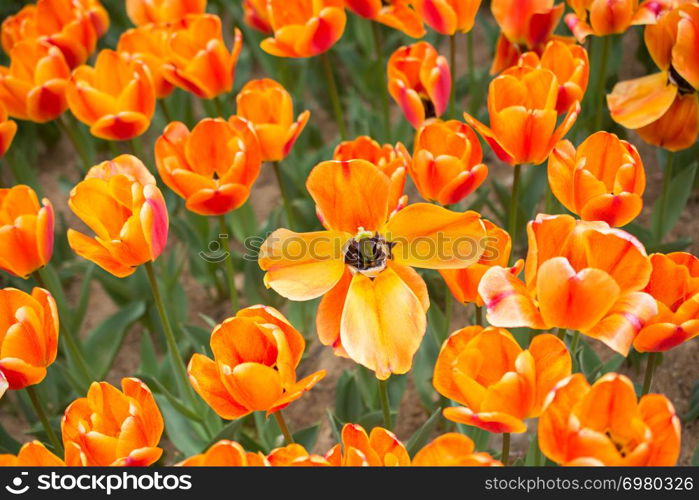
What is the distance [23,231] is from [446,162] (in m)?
0.71

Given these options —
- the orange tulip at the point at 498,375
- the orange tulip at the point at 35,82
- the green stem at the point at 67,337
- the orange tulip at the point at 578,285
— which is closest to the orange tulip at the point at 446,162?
the orange tulip at the point at 578,285

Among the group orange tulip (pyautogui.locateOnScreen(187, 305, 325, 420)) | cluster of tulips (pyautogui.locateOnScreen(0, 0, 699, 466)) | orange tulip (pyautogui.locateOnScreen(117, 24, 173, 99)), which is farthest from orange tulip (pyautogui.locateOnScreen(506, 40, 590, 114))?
orange tulip (pyautogui.locateOnScreen(117, 24, 173, 99))

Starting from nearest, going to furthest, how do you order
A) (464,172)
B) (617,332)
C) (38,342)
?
(617,332) → (38,342) → (464,172)

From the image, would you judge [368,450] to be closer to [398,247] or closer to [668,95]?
[398,247]

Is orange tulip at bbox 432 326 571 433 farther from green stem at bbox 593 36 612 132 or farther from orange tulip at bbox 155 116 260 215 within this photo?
green stem at bbox 593 36 612 132

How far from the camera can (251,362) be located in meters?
1.26

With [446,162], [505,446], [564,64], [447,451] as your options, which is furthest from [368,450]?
[564,64]

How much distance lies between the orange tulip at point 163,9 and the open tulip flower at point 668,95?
99cm

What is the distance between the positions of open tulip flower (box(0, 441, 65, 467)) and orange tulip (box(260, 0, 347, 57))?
0.96 m

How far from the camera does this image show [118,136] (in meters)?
1.89

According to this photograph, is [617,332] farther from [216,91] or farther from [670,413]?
[216,91]

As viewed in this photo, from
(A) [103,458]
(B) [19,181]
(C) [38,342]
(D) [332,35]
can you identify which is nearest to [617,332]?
(A) [103,458]

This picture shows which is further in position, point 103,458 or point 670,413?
point 103,458

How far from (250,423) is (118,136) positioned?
0.73m
